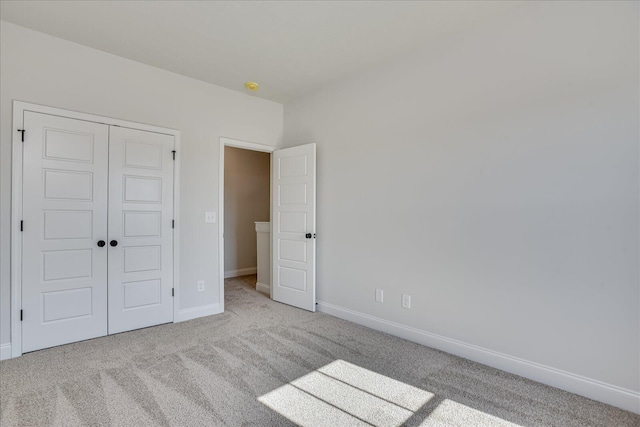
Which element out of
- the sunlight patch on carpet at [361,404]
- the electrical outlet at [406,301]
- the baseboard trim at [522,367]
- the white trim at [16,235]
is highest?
the white trim at [16,235]

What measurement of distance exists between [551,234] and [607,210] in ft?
1.11

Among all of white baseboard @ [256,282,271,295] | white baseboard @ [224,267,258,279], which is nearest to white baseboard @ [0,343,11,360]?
white baseboard @ [256,282,271,295]

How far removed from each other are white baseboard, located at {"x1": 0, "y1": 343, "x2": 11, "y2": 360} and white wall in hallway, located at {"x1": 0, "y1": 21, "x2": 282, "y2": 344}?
0.03m

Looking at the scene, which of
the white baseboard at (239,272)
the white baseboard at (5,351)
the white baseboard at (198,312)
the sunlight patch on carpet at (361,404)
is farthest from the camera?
the white baseboard at (239,272)

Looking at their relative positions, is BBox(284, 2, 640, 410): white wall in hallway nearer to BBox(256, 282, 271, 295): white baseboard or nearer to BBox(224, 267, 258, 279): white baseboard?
BBox(256, 282, 271, 295): white baseboard

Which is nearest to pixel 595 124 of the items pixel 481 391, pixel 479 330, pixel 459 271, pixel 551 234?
pixel 551 234

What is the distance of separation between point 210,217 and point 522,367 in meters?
3.40

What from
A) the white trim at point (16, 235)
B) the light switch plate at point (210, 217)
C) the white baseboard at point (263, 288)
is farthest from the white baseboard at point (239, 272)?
the white trim at point (16, 235)

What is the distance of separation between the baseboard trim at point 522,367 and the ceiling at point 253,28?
2698 millimetres

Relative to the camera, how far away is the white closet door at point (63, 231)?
2705mm

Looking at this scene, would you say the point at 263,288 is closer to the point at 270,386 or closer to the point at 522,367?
the point at 270,386

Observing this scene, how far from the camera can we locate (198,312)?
3.67 metres

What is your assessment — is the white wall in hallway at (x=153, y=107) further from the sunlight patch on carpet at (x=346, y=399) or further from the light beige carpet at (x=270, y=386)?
the sunlight patch on carpet at (x=346, y=399)

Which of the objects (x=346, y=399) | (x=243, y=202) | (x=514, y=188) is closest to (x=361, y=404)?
(x=346, y=399)
